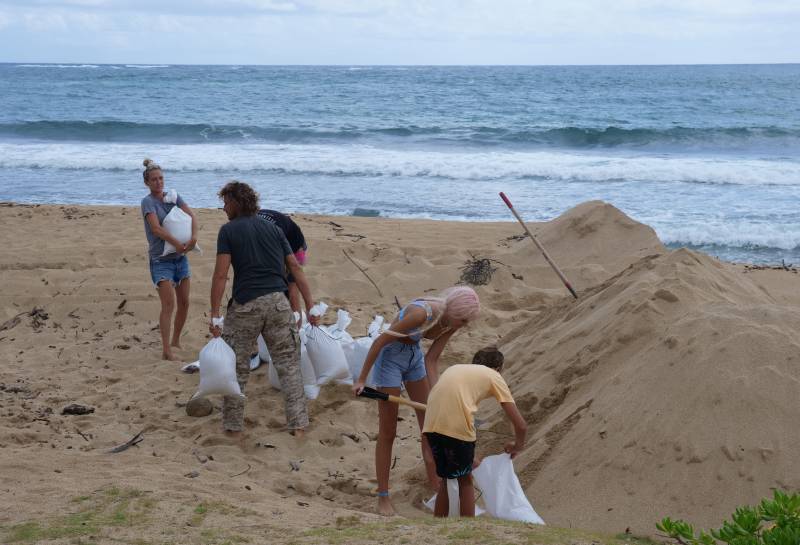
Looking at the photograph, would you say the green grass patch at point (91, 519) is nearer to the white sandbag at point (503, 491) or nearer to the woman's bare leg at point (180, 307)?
the white sandbag at point (503, 491)

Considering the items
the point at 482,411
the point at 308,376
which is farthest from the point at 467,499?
the point at 308,376

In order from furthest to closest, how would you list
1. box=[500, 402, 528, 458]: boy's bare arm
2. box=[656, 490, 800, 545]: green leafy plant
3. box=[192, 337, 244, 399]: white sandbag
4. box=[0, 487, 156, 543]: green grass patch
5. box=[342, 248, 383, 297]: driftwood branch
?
box=[342, 248, 383, 297]: driftwood branch
box=[192, 337, 244, 399]: white sandbag
box=[500, 402, 528, 458]: boy's bare arm
box=[0, 487, 156, 543]: green grass patch
box=[656, 490, 800, 545]: green leafy plant

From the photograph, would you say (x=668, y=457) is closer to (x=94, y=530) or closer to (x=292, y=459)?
(x=292, y=459)

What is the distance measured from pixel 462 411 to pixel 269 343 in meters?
2.01

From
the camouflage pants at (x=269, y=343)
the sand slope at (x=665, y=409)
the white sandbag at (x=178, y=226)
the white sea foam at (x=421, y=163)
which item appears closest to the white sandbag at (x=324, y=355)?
the camouflage pants at (x=269, y=343)

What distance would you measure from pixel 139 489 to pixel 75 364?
2936mm

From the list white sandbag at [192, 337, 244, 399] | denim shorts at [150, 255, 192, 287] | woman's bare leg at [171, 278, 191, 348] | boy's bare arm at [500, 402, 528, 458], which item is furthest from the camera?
woman's bare leg at [171, 278, 191, 348]

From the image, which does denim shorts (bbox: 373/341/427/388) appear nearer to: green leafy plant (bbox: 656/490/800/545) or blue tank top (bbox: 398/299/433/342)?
blue tank top (bbox: 398/299/433/342)

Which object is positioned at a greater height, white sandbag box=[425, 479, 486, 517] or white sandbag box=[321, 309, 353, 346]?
white sandbag box=[321, 309, 353, 346]

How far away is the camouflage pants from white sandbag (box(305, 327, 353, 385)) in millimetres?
249

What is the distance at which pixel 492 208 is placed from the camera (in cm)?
1491

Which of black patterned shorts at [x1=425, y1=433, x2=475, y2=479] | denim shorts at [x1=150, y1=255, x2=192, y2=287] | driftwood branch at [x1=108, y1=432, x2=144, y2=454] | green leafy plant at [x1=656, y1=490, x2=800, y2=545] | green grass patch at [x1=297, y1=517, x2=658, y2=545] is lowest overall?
driftwood branch at [x1=108, y1=432, x2=144, y2=454]

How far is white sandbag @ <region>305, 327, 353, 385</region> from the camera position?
5.85 metres

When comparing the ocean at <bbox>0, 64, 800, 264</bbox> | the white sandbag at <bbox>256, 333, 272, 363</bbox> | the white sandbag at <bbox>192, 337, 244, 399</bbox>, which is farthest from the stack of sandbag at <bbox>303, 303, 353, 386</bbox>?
the ocean at <bbox>0, 64, 800, 264</bbox>
